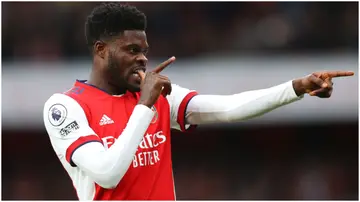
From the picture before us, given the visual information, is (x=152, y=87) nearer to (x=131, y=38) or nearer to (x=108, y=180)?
(x=131, y=38)

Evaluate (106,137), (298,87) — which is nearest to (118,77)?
(106,137)

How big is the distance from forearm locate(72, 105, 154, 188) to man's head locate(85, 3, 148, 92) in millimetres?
292

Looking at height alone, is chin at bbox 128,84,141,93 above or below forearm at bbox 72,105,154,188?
above

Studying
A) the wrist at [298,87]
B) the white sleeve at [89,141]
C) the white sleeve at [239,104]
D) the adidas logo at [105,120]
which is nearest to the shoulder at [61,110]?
the white sleeve at [89,141]

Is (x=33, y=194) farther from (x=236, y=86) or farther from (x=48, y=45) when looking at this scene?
(x=236, y=86)

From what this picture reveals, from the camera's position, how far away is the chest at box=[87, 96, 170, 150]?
462 centimetres

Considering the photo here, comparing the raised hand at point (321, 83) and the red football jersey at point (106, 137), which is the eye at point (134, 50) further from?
the raised hand at point (321, 83)

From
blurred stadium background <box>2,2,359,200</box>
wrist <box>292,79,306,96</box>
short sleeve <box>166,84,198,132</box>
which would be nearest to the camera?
wrist <box>292,79,306,96</box>

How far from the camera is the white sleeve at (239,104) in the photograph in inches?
184

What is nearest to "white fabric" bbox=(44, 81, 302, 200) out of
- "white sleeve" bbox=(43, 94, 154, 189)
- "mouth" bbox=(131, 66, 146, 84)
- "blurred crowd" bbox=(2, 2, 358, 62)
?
"white sleeve" bbox=(43, 94, 154, 189)

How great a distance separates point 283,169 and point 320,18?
8.54 feet

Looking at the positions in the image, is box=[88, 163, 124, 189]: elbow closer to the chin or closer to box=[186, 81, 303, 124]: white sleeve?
the chin

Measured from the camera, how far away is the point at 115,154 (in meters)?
4.32

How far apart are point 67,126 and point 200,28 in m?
8.44
